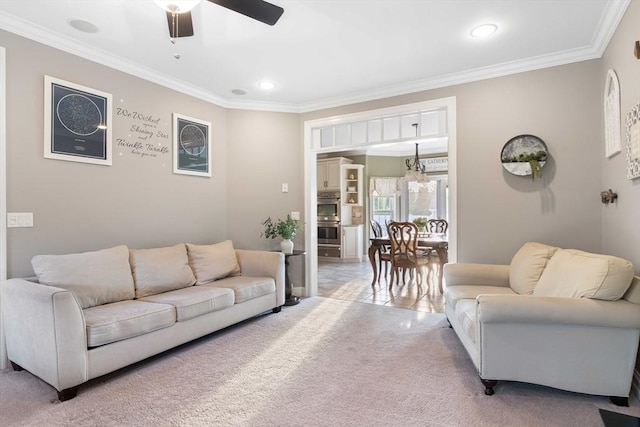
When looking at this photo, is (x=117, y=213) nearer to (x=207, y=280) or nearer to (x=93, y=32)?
(x=207, y=280)

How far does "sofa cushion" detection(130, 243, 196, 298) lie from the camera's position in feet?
9.83

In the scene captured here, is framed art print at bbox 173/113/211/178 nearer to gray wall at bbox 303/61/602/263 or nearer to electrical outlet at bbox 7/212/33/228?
electrical outlet at bbox 7/212/33/228

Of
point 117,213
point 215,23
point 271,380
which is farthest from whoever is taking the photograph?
point 117,213

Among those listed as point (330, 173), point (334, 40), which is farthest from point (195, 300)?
point (330, 173)

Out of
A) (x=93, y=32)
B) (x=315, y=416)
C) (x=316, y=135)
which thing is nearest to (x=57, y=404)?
(x=315, y=416)

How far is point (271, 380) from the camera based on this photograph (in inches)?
92.7

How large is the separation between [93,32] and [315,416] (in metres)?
3.38

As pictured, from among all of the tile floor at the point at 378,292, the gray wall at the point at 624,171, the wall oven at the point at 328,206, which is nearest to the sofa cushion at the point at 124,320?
the tile floor at the point at 378,292

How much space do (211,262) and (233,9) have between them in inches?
97.7

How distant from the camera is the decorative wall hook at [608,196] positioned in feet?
8.96

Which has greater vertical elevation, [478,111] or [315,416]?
[478,111]

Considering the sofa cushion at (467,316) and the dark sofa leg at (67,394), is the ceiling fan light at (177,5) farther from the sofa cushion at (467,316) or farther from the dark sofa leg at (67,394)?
the sofa cushion at (467,316)

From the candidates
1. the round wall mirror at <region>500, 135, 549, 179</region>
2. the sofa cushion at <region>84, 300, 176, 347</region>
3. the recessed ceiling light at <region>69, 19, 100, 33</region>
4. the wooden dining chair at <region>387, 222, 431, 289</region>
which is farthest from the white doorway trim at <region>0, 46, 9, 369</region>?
the round wall mirror at <region>500, 135, 549, 179</region>

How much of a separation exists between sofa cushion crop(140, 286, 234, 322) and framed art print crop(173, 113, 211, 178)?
1.52 metres
